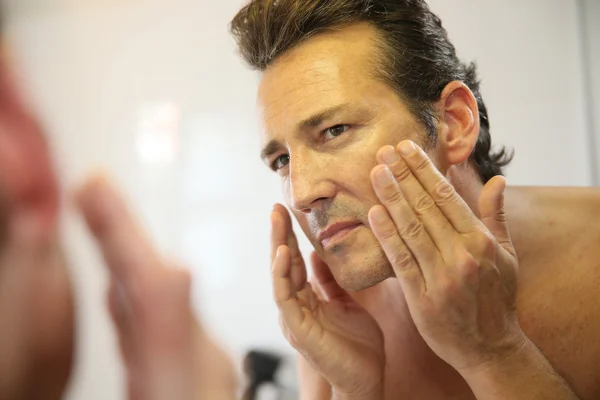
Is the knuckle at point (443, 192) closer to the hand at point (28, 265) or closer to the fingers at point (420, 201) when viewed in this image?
the fingers at point (420, 201)

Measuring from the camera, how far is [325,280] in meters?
1.00

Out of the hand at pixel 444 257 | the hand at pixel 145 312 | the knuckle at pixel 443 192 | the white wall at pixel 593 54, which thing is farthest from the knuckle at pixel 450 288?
the white wall at pixel 593 54

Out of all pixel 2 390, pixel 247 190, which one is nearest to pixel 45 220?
pixel 2 390

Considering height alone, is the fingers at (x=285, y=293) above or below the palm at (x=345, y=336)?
above

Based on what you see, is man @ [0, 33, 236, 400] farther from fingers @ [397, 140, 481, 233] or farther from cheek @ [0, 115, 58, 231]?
fingers @ [397, 140, 481, 233]

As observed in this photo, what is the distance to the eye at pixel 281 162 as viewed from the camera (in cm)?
87

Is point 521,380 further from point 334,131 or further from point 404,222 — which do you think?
point 334,131

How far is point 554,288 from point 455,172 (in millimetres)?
251

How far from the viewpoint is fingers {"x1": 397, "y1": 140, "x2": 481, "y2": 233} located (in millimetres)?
685

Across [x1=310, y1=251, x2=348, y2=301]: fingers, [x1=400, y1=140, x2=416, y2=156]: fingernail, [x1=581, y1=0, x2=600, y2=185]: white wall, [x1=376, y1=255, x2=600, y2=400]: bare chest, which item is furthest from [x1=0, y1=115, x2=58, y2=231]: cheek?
[x1=581, y1=0, x2=600, y2=185]: white wall

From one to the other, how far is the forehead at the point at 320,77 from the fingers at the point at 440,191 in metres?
0.13

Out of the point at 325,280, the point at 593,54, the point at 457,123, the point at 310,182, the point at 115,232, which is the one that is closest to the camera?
the point at 115,232

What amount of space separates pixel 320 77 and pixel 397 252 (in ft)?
0.94

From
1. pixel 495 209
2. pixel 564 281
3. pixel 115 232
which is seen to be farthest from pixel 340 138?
pixel 564 281
